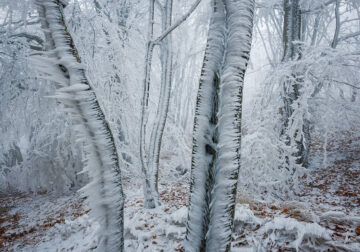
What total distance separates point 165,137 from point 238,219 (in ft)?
15.8

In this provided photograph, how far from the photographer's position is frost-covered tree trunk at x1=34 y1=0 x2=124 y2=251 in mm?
1837

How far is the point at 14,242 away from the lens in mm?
5066

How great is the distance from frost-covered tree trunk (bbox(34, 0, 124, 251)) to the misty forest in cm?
1

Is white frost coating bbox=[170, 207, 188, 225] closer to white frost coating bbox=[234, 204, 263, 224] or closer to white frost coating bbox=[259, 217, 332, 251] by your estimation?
white frost coating bbox=[234, 204, 263, 224]

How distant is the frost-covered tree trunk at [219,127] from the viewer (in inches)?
77.5

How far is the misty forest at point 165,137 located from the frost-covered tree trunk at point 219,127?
0.04 feet

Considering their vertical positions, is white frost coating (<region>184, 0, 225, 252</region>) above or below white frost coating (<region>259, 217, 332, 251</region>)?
above

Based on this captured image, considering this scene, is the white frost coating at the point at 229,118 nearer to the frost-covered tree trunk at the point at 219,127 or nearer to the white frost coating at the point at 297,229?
the frost-covered tree trunk at the point at 219,127

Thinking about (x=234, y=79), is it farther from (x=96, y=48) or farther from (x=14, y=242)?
(x=14, y=242)

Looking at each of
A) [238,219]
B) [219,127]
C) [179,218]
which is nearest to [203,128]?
[219,127]

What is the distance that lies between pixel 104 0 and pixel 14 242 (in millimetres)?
6846

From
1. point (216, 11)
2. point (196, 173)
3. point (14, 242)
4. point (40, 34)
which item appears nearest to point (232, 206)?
point (196, 173)

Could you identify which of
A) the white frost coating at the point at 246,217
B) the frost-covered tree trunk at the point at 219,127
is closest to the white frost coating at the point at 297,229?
the white frost coating at the point at 246,217

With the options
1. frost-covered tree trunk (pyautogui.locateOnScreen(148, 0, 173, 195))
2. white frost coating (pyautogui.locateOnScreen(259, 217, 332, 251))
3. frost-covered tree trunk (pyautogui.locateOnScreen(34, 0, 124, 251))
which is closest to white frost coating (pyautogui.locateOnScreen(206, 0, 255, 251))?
frost-covered tree trunk (pyautogui.locateOnScreen(34, 0, 124, 251))
